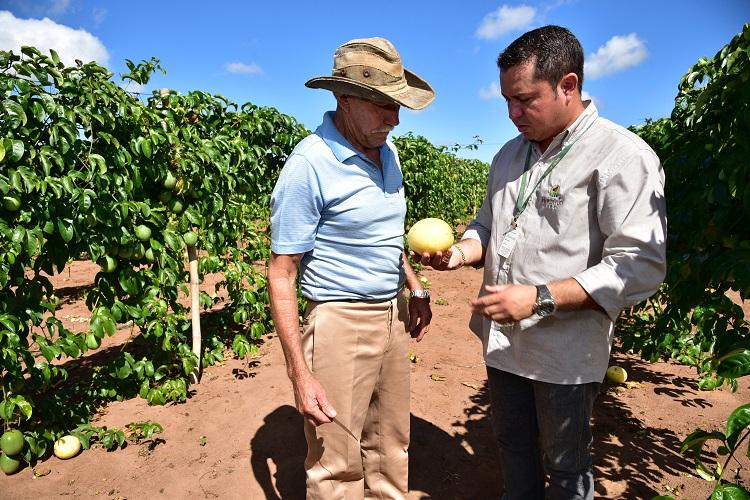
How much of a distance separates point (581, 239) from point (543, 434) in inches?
30.1

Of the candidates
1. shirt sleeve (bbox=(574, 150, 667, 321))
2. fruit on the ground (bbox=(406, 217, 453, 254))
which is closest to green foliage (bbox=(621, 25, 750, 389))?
shirt sleeve (bbox=(574, 150, 667, 321))

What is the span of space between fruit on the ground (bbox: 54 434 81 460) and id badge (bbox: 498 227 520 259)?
10.2ft

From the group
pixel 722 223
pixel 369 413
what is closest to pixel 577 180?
pixel 722 223

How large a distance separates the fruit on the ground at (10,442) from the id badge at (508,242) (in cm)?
312

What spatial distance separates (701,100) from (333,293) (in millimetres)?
1714

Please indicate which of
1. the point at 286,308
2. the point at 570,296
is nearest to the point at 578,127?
the point at 570,296

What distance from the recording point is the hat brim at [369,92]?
1.93 m

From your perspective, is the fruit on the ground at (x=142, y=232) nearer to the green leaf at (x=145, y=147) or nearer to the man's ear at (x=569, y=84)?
the green leaf at (x=145, y=147)

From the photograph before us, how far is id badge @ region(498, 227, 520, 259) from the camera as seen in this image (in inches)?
73.6

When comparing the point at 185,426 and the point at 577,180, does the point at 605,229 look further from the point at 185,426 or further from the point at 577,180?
the point at 185,426

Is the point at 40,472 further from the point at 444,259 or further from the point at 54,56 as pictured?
the point at 444,259

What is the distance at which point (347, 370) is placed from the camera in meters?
2.15

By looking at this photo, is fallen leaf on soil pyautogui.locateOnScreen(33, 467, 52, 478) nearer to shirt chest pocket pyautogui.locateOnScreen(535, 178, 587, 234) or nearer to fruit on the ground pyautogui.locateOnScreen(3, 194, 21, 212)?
fruit on the ground pyautogui.locateOnScreen(3, 194, 21, 212)

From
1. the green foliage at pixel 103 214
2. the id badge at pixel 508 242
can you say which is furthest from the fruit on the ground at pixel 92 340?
the id badge at pixel 508 242
